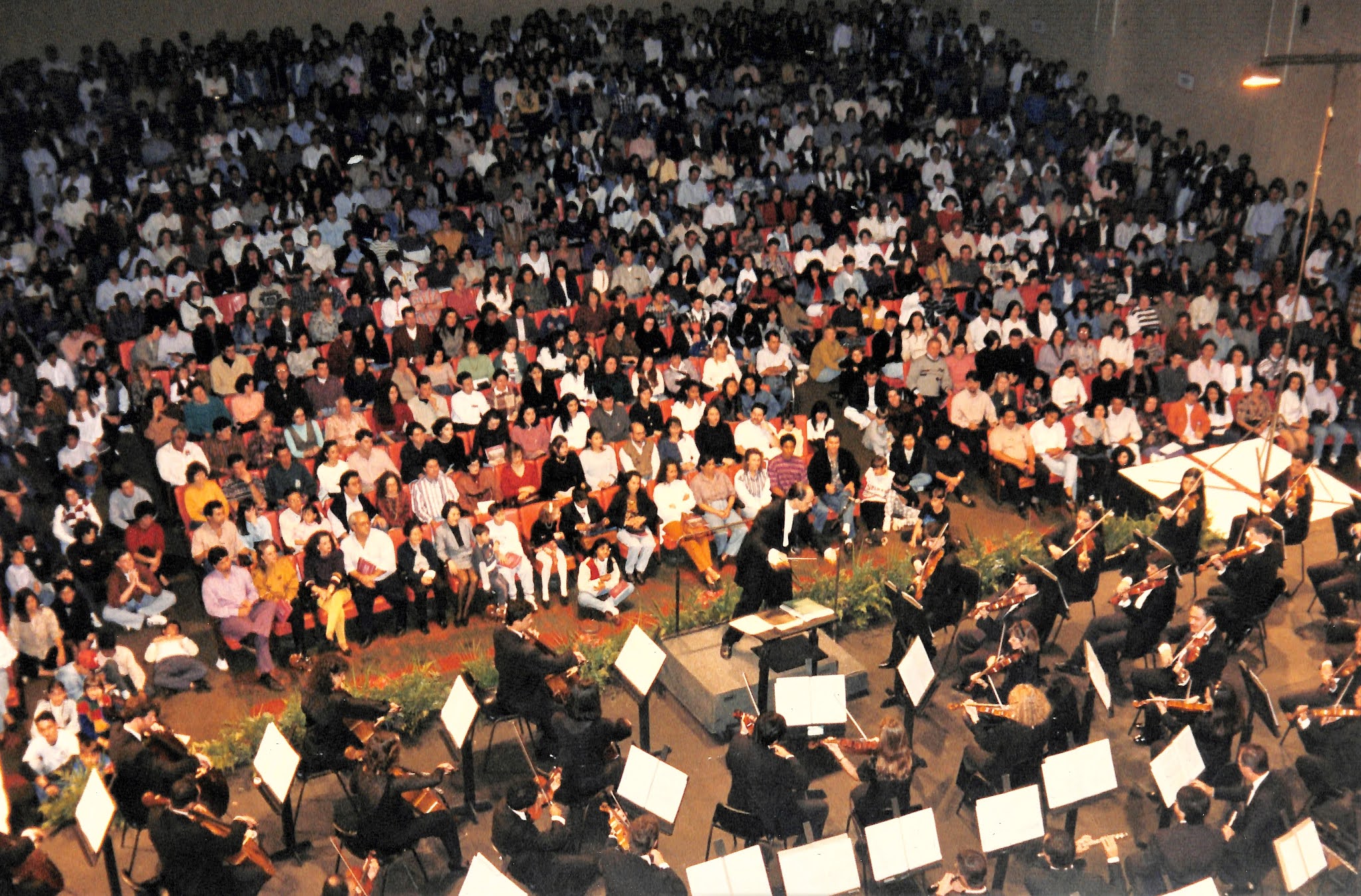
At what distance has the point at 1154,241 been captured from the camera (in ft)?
53.9

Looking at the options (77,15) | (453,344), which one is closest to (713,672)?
(453,344)

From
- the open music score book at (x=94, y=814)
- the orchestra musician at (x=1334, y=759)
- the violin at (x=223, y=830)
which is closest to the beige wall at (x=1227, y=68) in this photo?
the orchestra musician at (x=1334, y=759)

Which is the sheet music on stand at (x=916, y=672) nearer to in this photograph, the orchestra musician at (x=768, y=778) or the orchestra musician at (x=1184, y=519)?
the orchestra musician at (x=768, y=778)

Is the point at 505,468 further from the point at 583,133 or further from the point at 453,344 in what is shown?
the point at 583,133

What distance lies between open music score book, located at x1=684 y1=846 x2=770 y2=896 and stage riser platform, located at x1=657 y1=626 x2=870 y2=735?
7.99ft

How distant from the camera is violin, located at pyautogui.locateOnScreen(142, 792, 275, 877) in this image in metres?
6.57

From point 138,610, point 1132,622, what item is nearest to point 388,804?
point 138,610

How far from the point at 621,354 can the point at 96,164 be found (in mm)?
7283

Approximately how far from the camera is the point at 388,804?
6.86 meters

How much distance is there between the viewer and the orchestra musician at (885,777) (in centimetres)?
688

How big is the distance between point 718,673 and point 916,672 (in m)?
1.63

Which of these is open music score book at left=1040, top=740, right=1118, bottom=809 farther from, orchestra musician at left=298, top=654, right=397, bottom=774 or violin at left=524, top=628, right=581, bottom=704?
orchestra musician at left=298, top=654, right=397, bottom=774

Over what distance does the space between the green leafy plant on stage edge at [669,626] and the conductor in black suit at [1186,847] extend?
10.9 feet

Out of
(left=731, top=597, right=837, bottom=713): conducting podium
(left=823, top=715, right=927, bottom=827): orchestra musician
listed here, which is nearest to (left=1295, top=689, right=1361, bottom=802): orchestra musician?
(left=823, top=715, right=927, bottom=827): orchestra musician
